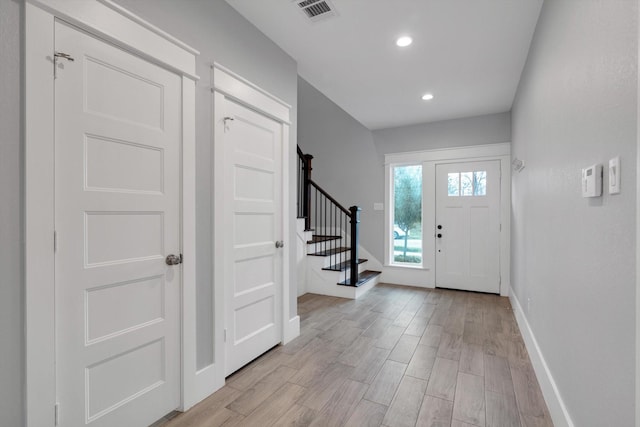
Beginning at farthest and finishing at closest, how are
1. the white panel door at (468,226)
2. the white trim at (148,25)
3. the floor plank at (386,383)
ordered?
the white panel door at (468,226), the floor plank at (386,383), the white trim at (148,25)

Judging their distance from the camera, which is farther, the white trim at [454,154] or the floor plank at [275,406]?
the white trim at [454,154]

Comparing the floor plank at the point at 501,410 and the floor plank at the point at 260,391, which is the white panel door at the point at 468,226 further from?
the floor plank at the point at 260,391

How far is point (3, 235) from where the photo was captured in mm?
1207

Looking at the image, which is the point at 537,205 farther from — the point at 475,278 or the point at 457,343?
the point at 475,278

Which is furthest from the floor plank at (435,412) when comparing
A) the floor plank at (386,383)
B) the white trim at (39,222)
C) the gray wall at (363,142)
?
the gray wall at (363,142)

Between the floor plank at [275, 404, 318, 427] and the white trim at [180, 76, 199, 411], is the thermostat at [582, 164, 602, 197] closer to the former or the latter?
the floor plank at [275, 404, 318, 427]

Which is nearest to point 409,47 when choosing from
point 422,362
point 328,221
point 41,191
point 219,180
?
point 219,180

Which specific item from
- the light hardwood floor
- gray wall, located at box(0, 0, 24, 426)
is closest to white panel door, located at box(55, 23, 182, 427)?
gray wall, located at box(0, 0, 24, 426)

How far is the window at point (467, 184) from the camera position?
4.70 m

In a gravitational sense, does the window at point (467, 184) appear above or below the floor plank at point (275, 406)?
above

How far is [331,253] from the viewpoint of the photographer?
488cm

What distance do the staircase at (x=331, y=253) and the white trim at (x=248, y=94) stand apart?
1840 mm

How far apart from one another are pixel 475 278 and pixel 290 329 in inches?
126

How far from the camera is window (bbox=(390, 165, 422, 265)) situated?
205 inches
